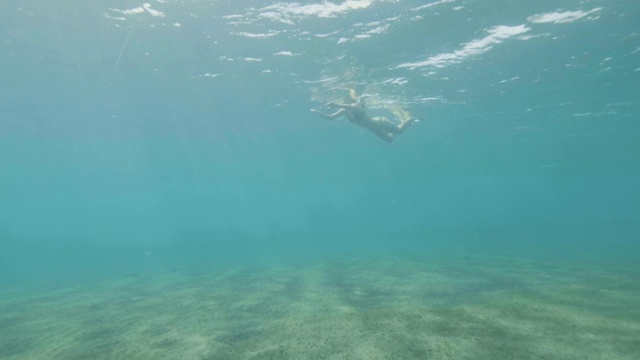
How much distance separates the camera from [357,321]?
6.36m

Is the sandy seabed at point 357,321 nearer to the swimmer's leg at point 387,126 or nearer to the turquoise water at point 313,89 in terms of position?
the turquoise water at point 313,89

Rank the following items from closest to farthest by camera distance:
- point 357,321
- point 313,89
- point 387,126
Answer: point 357,321
point 387,126
point 313,89

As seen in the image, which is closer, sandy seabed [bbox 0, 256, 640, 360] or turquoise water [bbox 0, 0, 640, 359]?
sandy seabed [bbox 0, 256, 640, 360]

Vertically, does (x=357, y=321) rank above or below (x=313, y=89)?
below

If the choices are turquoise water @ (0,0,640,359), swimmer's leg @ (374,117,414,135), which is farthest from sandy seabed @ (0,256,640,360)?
swimmer's leg @ (374,117,414,135)

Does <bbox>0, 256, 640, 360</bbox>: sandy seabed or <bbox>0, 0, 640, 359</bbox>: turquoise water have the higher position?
<bbox>0, 0, 640, 359</bbox>: turquoise water

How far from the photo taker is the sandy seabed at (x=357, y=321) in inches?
201

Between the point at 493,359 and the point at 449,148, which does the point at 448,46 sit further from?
the point at 449,148

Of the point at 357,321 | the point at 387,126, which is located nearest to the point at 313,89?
the point at 387,126

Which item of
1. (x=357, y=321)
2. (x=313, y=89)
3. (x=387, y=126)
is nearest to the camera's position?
(x=357, y=321)

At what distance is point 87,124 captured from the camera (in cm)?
3181

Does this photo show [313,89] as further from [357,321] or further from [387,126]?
[357,321]

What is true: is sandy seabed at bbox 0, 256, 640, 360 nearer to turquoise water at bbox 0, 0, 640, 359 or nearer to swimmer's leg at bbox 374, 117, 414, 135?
turquoise water at bbox 0, 0, 640, 359

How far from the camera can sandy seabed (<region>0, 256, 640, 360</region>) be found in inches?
Answer: 201
